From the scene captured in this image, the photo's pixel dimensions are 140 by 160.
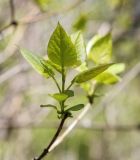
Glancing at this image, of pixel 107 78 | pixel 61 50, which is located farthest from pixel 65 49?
pixel 107 78

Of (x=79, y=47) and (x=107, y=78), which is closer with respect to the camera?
(x=79, y=47)

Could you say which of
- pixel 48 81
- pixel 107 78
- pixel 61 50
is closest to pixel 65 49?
pixel 61 50

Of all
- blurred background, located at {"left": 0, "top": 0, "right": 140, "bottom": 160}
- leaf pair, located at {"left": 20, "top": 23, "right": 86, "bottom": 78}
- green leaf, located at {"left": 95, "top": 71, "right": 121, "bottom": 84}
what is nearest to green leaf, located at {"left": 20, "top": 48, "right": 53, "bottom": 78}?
leaf pair, located at {"left": 20, "top": 23, "right": 86, "bottom": 78}

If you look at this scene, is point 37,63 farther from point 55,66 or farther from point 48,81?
point 48,81

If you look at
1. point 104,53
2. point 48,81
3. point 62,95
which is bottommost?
point 62,95

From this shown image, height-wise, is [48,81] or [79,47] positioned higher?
[48,81]

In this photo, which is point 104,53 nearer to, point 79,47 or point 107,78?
point 107,78

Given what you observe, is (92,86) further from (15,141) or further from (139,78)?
(139,78)

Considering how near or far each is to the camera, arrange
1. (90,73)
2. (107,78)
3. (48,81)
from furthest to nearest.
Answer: (48,81)
(107,78)
(90,73)

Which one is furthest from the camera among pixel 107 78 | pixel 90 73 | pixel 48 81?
pixel 48 81
